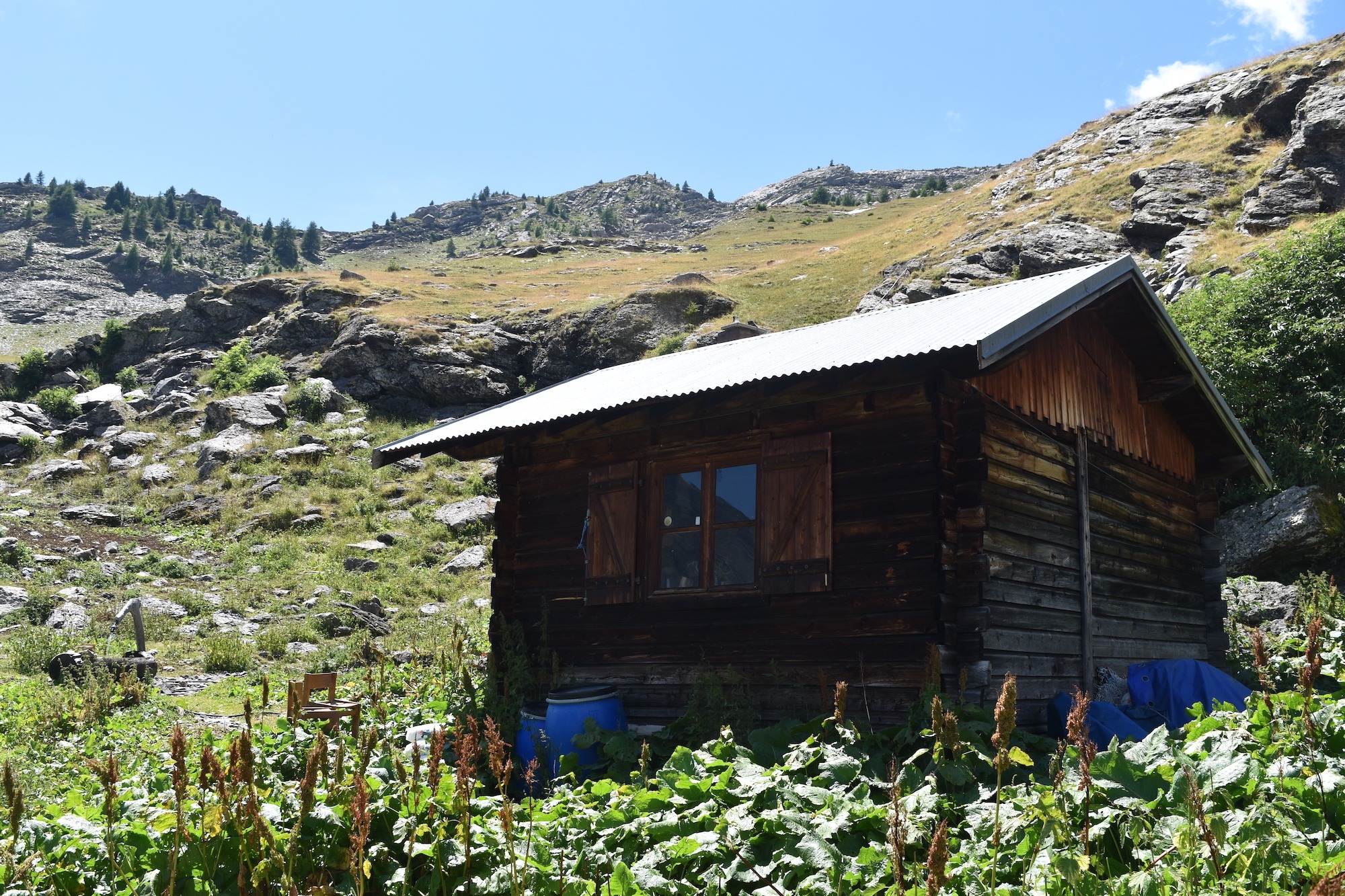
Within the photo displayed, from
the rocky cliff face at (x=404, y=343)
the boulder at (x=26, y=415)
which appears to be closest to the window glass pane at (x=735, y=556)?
the rocky cliff face at (x=404, y=343)

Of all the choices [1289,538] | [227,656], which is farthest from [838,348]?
[1289,538]

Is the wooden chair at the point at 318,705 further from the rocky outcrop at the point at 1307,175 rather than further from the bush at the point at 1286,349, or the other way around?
the rocky outcrop at the point at 1307,175

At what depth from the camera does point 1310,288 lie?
819 inches

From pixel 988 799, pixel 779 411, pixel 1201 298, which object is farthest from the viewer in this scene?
pixel 1201 298

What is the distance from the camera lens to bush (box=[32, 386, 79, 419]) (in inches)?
1430

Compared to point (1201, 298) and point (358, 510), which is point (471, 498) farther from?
point (1201, 298)

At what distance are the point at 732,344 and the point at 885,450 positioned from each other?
16.5 ft

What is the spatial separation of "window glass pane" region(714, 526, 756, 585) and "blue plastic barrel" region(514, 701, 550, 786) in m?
2.11

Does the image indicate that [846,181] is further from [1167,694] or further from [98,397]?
[1167,694]

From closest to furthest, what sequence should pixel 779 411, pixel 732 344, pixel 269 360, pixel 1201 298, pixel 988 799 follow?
pixel 988 799
pixel 779 411
pixel 732 344
pixel 1201 298
pixel 269 360

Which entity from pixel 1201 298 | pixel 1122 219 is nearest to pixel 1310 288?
pixel 1201 298

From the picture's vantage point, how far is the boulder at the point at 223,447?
30.7 metres

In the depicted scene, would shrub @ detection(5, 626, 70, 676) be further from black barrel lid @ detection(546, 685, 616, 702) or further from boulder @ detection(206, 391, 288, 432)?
boulder @ detection(206, 391, 288, 432)

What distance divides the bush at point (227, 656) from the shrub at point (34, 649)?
6.42ft
